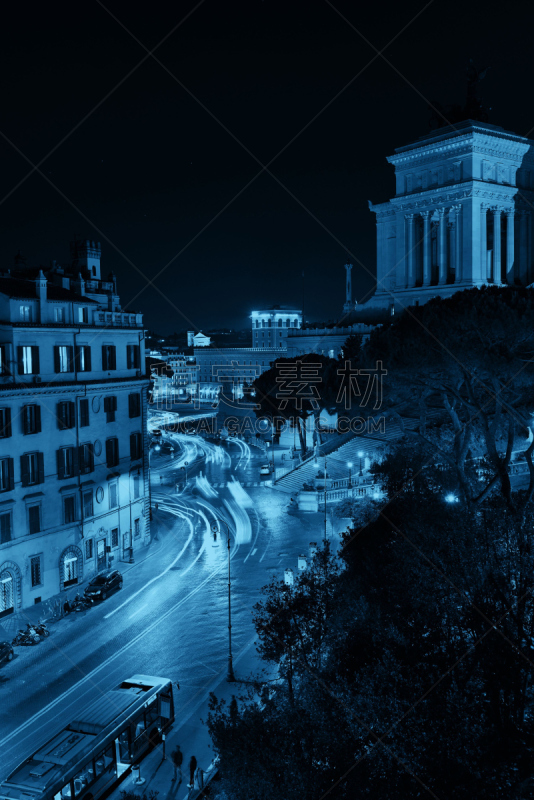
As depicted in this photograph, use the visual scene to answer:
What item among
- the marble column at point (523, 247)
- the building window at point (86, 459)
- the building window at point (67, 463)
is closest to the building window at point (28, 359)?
the building window at point (67, 463)

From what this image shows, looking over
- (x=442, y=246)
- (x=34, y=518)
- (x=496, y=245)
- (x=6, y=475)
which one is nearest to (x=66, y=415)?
(x=6, y=475)

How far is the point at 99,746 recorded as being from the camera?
49.4 ft

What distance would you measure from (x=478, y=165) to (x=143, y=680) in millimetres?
45924

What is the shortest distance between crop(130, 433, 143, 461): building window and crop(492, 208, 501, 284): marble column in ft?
107

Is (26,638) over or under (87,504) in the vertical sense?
under

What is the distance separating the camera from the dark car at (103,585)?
2712cm

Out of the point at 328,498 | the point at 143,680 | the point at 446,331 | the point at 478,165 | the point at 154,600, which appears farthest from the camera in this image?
the point at 478,165

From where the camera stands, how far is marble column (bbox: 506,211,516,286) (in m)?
53.2

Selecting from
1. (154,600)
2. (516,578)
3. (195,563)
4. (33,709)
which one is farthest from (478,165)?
(33,709)

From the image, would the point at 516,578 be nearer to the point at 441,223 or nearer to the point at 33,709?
the point at 33,709

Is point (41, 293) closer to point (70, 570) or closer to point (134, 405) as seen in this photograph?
point (134, 405)

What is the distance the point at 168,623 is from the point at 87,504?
8291mm

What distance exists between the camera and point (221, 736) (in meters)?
10.4

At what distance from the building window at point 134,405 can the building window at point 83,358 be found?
3.75 meters
